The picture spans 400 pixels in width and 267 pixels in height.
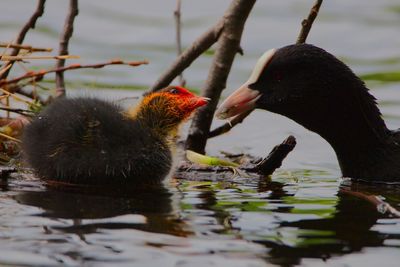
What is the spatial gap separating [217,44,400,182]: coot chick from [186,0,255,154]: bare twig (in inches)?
45.2

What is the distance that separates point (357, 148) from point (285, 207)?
1.26 meters

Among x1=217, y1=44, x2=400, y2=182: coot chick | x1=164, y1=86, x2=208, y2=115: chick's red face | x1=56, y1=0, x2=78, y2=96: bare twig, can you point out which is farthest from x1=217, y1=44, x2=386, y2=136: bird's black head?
x1=56, y1=0, x2=78, y2=96: bare twig

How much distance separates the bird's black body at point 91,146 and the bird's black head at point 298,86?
74 centimetres

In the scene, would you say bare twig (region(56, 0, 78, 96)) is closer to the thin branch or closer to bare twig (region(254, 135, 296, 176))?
the thin branch

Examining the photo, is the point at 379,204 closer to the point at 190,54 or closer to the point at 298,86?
the point at 298,86

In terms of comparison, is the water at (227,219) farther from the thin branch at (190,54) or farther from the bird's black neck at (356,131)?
the thin branch at (190,54)

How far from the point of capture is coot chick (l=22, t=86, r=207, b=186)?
20.8 ft

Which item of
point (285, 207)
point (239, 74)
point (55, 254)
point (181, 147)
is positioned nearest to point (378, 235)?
point (285, 207)

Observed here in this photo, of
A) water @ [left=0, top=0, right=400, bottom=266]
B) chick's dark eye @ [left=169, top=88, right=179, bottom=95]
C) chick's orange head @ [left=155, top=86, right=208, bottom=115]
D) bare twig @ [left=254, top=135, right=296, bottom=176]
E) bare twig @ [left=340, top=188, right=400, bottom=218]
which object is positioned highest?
chick's dark eye @ [left=169, top=88, right=179, bottom=95]

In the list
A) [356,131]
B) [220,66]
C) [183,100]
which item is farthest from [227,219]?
[220,66]

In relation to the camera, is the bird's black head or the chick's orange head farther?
the bird's black head

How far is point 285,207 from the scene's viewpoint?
619 centimetres

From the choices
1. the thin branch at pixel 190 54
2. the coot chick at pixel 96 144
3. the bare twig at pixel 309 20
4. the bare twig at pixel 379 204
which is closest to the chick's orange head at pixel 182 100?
the coot chick at pixel 96 144

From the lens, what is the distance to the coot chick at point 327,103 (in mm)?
7027
